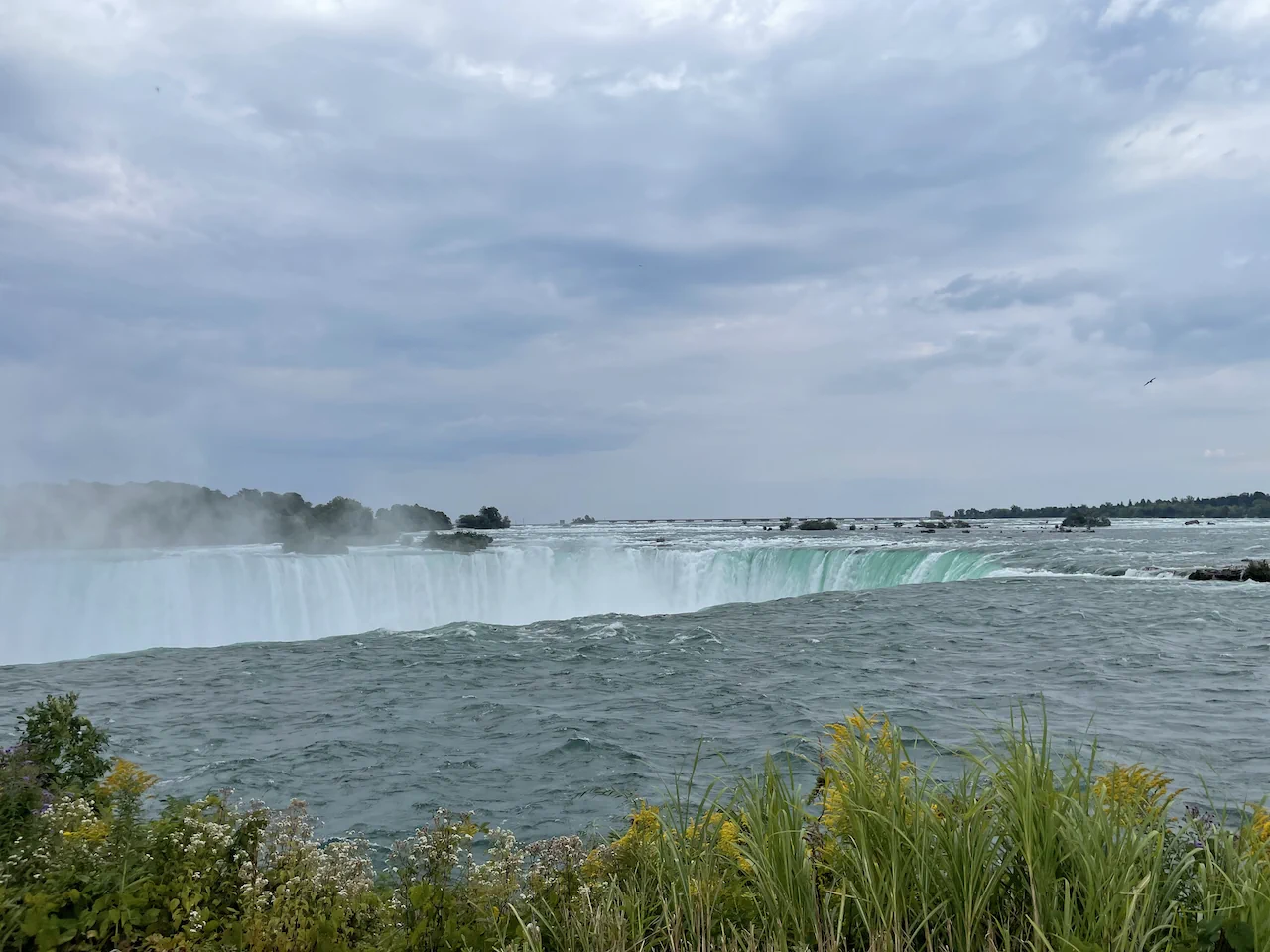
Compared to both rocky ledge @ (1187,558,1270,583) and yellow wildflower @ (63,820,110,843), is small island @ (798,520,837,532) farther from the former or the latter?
yellow wildflower @ (63,820,110,843)

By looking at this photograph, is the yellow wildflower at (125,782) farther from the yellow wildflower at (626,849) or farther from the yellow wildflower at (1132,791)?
the yellow wildflower at (1132,791)

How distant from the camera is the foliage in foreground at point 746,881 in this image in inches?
130

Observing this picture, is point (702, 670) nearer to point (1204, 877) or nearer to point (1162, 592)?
point (1204, 877)

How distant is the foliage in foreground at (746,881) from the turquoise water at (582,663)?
0.96 m

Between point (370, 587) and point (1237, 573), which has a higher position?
point (370, 587)

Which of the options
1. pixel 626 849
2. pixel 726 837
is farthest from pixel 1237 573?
pixel 626 849

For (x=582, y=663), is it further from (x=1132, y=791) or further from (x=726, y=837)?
(x=1132, y=791)

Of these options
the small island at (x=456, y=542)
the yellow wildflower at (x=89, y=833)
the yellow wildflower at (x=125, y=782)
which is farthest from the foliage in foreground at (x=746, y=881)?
the small island at (x=456, y=542)

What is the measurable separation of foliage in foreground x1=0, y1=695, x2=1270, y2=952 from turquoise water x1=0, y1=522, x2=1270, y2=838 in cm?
96

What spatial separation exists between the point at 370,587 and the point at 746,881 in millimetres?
27397

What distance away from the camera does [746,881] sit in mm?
4055

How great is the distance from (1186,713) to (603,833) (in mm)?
8857

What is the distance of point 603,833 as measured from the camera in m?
7.87

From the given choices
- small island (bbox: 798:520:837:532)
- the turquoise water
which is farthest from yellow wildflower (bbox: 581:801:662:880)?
small island (bbox: 798:520:837:532)
